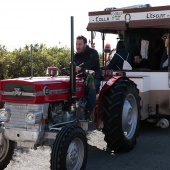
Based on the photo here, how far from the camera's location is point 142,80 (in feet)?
22.8

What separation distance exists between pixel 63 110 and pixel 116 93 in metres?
1.03

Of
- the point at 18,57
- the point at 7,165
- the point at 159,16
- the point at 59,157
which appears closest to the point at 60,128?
the point at 59,157

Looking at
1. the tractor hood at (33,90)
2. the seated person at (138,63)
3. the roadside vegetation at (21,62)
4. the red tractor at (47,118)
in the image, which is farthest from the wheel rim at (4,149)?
the roadside vegetation at (21,62)

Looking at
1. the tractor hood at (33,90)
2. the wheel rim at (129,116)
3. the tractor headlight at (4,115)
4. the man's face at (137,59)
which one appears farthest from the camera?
the man's face at (137,59)

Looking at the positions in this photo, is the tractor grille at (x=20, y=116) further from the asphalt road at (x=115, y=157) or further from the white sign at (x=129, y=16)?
the white sign at (x=129, y=16)

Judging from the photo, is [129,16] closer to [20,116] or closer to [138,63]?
[138,63]

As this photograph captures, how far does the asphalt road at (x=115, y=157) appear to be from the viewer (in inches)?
202

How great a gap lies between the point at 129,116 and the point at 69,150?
6.10 ft

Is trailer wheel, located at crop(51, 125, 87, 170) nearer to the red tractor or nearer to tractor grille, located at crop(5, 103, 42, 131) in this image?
the red tractor

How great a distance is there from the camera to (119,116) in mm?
5570

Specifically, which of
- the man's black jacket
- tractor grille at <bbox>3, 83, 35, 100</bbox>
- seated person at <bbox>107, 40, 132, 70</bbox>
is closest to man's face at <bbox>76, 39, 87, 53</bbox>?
the man's black jacket

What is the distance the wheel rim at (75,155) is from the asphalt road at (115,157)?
0.40 meters

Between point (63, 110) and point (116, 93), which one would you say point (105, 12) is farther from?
point (63, 110)

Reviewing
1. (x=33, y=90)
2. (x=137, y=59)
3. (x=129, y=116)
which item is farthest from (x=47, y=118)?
(x=137, y=59)
